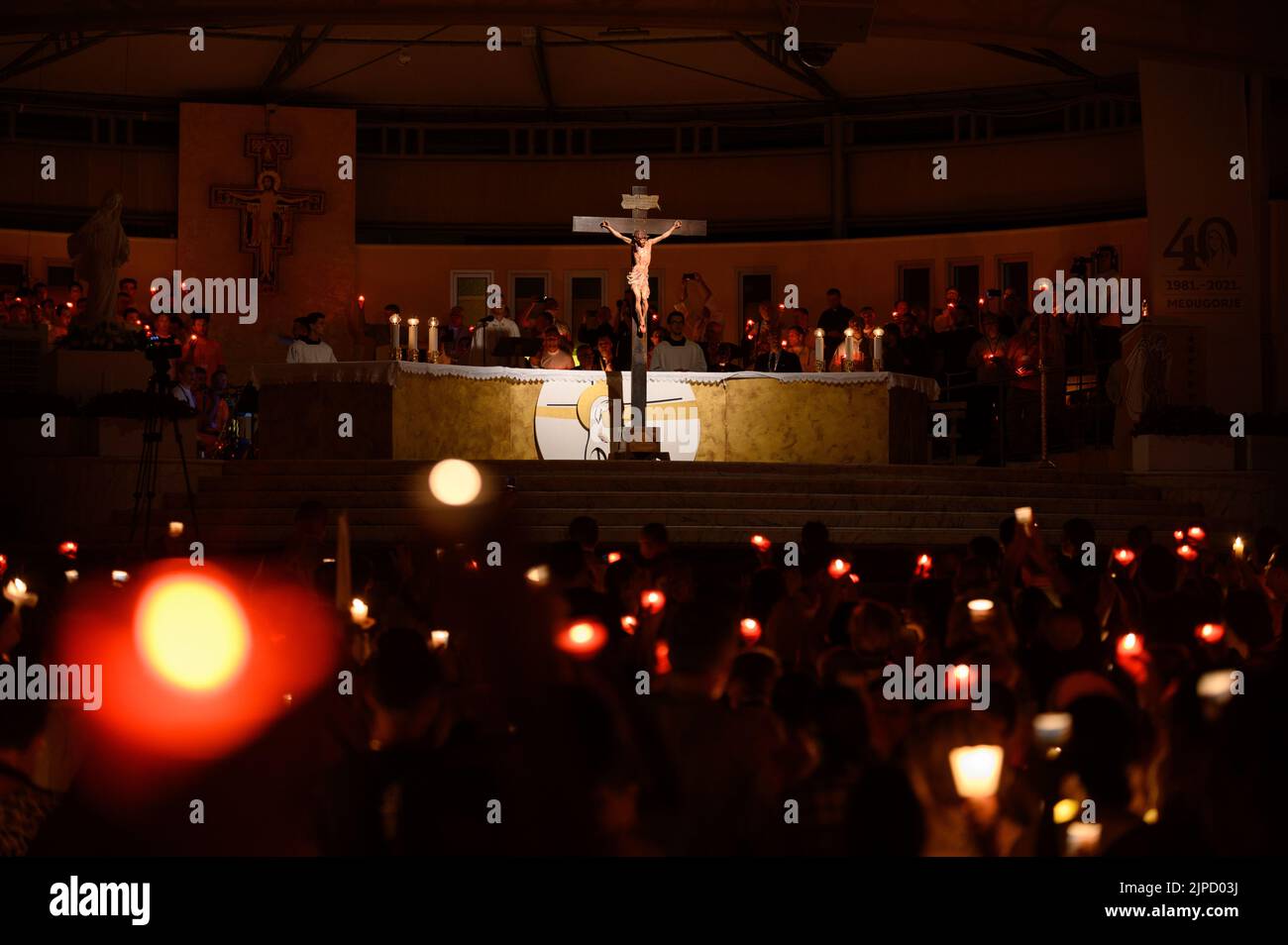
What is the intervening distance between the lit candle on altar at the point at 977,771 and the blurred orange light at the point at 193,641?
5.30 ft

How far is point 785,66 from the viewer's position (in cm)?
2464

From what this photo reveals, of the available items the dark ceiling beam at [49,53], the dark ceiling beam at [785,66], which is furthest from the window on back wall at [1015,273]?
the dark ceiling beam at [49,53]

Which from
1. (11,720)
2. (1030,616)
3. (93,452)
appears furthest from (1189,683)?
(93,452)

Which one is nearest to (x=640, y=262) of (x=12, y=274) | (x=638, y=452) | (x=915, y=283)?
(x=638, y=452)

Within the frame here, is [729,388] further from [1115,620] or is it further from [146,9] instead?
[1115,620]

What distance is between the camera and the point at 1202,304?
16.6 m

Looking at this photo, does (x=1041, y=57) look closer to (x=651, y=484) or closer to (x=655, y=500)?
(x=651, y=484)

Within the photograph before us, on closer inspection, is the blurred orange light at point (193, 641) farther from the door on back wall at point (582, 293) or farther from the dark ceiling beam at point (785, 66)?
the door on back wall at point (582, 293)

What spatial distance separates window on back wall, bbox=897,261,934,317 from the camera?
2608 centimetres

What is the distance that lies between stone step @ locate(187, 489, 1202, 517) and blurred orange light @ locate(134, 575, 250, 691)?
382 inches

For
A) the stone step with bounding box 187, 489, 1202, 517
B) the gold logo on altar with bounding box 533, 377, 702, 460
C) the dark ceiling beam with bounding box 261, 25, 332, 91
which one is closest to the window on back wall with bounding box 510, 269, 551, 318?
the dark ceiling beam with bounding box 261, 25, 332, 91

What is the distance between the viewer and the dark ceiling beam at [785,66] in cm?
2416
